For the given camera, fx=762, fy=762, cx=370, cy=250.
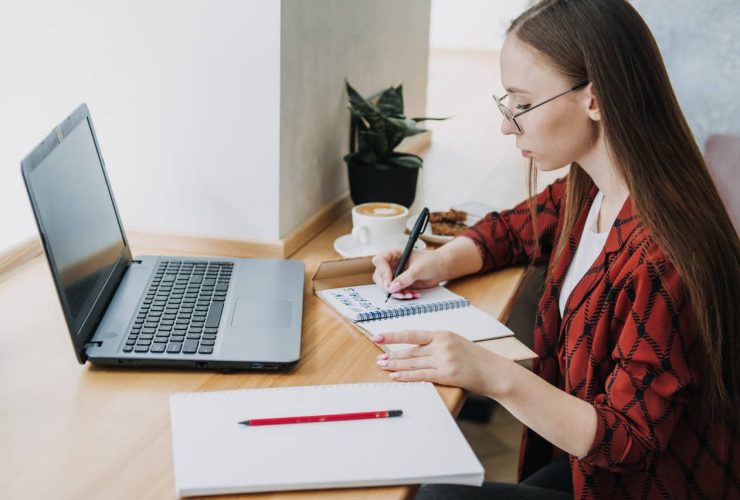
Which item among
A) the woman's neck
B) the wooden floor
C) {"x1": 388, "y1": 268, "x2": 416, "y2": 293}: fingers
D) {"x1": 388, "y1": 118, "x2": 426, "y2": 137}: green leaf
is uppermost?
the woman's neck

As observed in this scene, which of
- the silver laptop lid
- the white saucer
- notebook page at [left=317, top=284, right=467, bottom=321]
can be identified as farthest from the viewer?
the white saucer

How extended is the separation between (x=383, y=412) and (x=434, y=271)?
403 millimetres

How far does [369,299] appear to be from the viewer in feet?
3.69

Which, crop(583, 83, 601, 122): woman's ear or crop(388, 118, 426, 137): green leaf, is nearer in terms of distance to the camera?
crop(583, 83, 601, 122): woman's ear

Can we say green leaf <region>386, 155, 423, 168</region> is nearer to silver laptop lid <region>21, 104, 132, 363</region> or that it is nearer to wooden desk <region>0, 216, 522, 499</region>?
wooden desk <region>0, 216, 522, 499</region>

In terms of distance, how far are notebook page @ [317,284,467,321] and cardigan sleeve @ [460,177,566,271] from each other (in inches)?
5.3

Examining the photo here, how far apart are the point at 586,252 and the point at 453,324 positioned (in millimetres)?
239

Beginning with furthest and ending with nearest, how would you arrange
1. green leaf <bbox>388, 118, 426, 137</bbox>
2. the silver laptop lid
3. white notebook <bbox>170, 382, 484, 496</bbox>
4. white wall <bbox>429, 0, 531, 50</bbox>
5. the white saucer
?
white wall <bbox>429, 0, 531, 50</bbox>
green leaf <bbox>388, 118, 426, 137</bbox>
the white saucer
the silver laptop lid
white notebook <bbox>170, 382, 484, 496</bbox>

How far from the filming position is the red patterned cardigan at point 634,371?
857 millimetres

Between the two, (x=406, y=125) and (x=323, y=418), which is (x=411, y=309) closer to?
(x=323, y=418)

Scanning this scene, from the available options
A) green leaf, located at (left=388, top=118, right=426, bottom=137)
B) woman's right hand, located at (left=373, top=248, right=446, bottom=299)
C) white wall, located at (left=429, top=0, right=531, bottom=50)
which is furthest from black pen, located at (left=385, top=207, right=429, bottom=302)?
white wall, located at (left=429, top=0, right=531, bottom=50)

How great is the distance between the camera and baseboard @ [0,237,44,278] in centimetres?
118

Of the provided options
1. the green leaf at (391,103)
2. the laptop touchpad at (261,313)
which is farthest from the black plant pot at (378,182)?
the laptop touchpad at (261,313)

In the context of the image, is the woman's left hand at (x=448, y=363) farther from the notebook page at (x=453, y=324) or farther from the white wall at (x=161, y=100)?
the white wall at (x=161, y=100)
